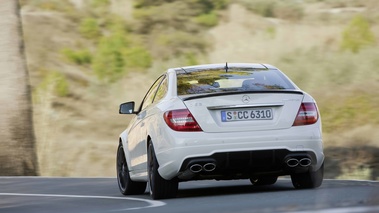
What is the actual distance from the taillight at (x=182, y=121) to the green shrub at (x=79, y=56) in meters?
40.0

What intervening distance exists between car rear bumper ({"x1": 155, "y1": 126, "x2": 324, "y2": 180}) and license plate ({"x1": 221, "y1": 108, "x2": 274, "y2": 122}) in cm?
16

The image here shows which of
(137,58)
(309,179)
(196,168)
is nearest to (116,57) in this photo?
(137,58)

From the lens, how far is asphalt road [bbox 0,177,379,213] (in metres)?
9.73

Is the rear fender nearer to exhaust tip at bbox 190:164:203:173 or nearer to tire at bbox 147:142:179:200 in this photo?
tire at bbox 147:142:179:200

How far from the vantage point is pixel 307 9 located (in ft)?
175

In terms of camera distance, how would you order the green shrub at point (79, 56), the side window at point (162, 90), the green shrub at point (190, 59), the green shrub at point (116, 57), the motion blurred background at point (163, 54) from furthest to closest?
the green shrub at point (79, 56)
the green shrub at point (116, 57)
the green shrub at point (190, 59)
the motion blurred background at point (163, 54)
the side window at point (162, 90)

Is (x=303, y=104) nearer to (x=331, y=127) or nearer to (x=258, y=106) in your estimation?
(x=258, y=106)

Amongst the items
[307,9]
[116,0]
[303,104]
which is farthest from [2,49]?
[116,0]

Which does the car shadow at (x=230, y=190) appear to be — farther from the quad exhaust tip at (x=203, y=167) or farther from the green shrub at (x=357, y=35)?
the green shrub at (x=357, y=35)

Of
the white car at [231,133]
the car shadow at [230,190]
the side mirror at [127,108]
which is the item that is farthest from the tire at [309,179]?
the side mirror at [127,108]

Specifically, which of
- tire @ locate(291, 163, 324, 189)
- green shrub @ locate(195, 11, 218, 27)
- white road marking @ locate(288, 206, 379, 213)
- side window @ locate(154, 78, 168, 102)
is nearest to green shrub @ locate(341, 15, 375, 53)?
green shrub @ locate(195, 11, 218, 27)

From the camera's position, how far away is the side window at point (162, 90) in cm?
1240

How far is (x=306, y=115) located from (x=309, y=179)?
92cm

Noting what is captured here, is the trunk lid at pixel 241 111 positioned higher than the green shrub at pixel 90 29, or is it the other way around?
the trunk lid at pixel 241 111
